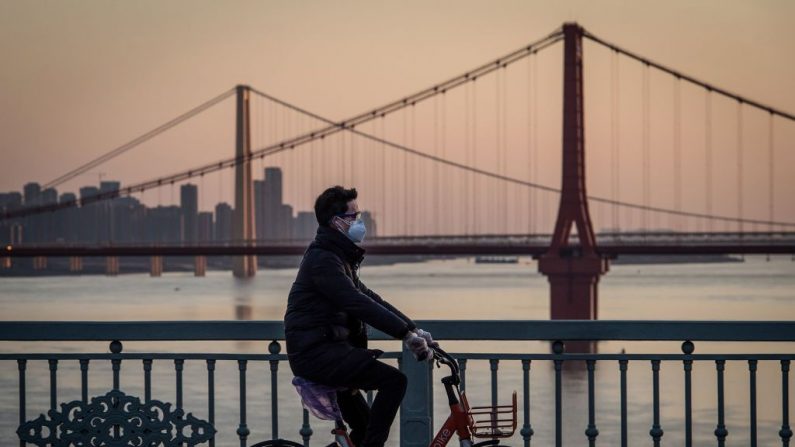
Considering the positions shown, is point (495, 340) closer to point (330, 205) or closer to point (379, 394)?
point (379, 394)

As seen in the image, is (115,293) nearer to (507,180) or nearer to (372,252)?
(507,180)

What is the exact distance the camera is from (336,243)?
15.7 feet

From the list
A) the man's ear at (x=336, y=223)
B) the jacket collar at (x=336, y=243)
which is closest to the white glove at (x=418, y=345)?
the jacket collar at (x=336, y=243)

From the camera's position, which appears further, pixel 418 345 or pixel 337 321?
pixel 337 321

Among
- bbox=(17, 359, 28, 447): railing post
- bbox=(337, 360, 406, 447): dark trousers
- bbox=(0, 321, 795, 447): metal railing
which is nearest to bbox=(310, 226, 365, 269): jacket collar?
bbox=(337, 360, 406, 447): dark trousers

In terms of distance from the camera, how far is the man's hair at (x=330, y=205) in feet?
15.9

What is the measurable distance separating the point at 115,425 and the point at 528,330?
6.80 ft

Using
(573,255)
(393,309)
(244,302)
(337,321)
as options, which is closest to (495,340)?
(393,309)

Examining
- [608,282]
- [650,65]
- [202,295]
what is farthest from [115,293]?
[650,65]

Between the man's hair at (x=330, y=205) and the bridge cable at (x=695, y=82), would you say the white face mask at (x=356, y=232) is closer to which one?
the man's hair at (x=330, y=205)

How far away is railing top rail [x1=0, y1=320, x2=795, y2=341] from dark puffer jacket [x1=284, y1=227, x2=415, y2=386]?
1140mm

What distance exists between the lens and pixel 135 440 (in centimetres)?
616

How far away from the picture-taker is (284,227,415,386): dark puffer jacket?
4.73m

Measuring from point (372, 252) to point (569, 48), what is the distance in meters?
16.3
